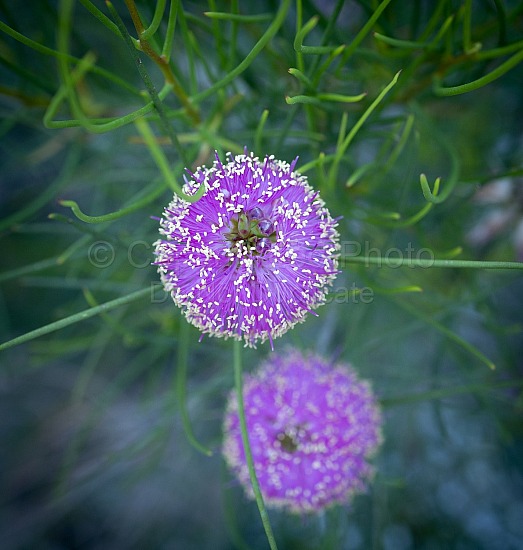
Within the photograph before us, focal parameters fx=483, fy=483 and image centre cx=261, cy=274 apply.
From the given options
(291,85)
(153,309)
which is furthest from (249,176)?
(153,309)

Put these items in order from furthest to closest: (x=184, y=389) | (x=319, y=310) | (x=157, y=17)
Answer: (x=319, y=310) → (x=184, y=389) → (x=157, y=17)

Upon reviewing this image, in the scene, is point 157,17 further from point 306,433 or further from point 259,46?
point 306,433

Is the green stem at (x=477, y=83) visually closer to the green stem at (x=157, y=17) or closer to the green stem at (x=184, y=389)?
the green stem at (x=157, y=17)

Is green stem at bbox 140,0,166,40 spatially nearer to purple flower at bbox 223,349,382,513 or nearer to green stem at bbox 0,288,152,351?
green stem at bbox 0,288,152,351

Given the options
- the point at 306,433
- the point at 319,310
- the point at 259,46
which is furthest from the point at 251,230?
the point at 319,310

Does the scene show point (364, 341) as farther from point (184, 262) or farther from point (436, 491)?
point (184, 262)

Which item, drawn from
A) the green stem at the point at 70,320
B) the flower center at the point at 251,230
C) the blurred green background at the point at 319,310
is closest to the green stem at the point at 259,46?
the blurred green background at the point at 319,310
